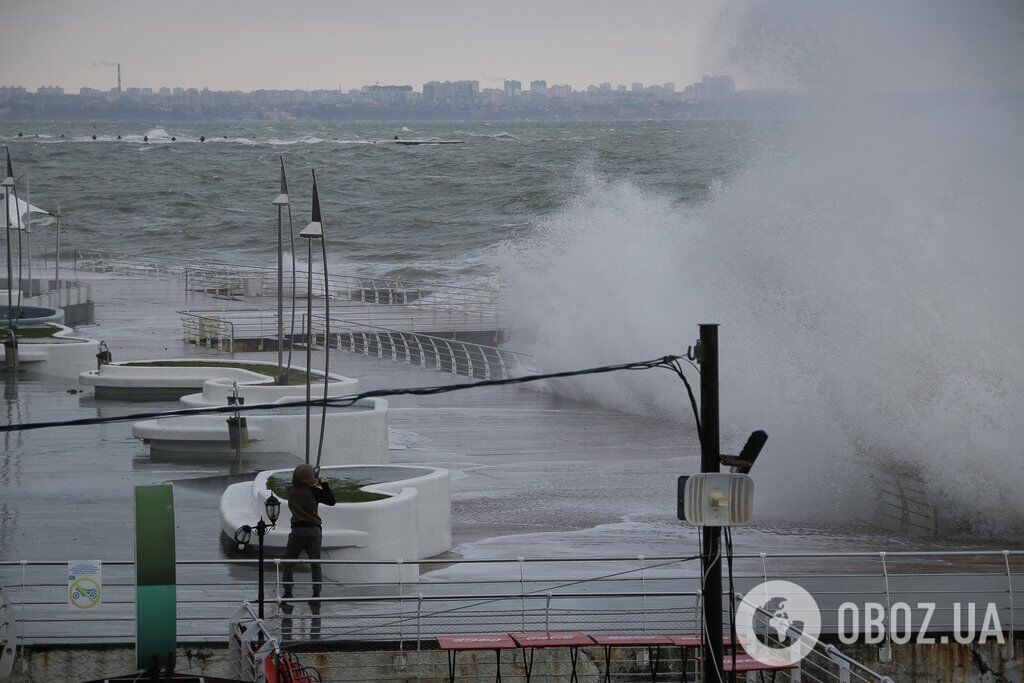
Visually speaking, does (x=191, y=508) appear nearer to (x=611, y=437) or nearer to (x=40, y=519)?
(x=40, y=519)

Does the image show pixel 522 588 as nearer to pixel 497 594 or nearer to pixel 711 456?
pixel 497 594

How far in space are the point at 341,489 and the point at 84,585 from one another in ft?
12.0

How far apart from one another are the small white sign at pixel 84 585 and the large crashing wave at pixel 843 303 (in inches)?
358

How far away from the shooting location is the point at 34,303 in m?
34.3

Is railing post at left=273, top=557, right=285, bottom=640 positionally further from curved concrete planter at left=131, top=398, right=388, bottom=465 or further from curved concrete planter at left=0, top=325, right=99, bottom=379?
curved concrete planter at left=0, top=325, right=99, bottom=379

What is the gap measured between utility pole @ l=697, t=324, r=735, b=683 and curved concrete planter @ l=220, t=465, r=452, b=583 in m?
4.45

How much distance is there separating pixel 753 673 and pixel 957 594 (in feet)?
9.23

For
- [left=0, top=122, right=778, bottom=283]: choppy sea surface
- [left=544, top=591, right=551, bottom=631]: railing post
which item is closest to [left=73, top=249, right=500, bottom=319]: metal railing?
[left=0, top=122, right=778, bottom=283]: choppy sea surface

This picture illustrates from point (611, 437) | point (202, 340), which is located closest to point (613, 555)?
point (611, 437)

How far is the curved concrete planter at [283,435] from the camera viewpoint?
18.6 m

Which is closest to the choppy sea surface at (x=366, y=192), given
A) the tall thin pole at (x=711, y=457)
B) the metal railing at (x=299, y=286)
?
the metal railing at (x=299, y=286)

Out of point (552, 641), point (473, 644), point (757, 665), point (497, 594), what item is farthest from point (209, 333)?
point (757, 665)

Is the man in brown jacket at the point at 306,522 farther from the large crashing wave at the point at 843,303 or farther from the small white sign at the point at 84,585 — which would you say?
the large crashing wave at the point at 843,303

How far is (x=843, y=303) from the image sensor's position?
73.3ft
